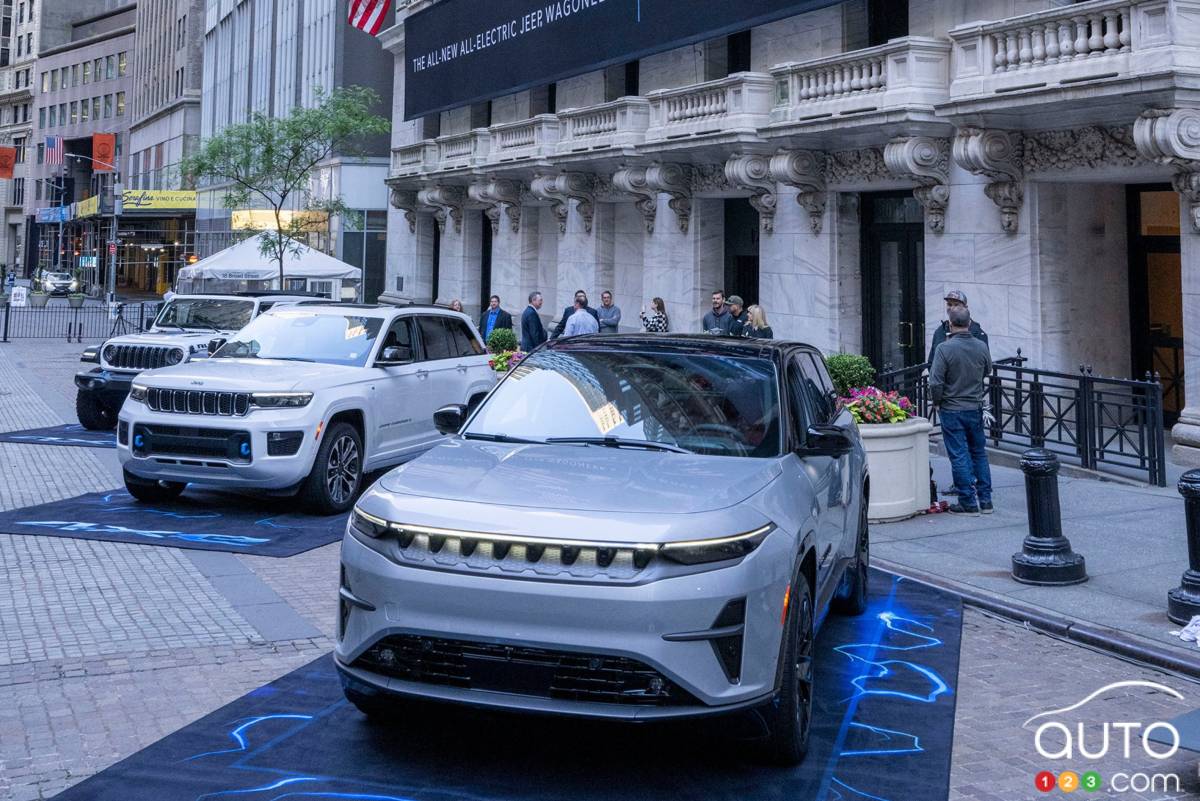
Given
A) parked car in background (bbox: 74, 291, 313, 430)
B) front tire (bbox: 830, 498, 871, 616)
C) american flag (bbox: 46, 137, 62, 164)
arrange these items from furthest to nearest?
american flag (bbox: 46, 137, 62, 164), parked car in background (bbox: 74, 291, 313, 430), front tire (bbox: 830, 498, 871, 616)

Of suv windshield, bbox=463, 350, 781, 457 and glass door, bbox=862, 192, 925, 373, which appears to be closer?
suv windshield, bbox=463, 350, 781, 457

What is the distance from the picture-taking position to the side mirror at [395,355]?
11.8m

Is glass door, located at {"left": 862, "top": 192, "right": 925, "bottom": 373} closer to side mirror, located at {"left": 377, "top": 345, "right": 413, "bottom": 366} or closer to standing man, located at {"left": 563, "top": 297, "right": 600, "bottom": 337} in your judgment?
standing man, located at {"left": 563, "top": 297, "right": 600, "bottom": 337}

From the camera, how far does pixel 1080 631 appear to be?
292 inches

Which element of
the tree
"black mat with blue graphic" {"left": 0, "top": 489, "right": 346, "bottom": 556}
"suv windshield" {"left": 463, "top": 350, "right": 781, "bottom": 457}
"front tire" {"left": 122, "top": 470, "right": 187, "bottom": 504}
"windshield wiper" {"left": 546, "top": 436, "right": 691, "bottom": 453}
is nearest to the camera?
"windshield wiper" {"left": 546, "top": 436, "right": 691, "bottom": 453}

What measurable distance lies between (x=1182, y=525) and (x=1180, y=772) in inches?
251

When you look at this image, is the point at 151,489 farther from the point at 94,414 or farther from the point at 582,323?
the point at 582,323

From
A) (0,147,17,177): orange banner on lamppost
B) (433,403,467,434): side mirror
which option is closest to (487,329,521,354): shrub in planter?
(433,403,467,434): side mirror

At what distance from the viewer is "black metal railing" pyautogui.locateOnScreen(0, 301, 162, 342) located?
38.3 metres

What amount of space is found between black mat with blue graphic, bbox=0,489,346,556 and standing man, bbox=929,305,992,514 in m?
5.84

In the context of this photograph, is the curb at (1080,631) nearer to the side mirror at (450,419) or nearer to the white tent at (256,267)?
the side mirror at (450,419)

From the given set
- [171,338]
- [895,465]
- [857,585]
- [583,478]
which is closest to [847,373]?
[895,465]

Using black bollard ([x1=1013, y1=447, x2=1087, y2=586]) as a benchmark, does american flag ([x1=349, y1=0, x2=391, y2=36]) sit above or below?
above

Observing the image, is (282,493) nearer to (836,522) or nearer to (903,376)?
(836,522)
